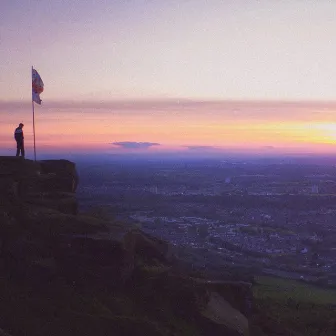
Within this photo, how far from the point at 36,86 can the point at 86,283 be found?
42.2ft

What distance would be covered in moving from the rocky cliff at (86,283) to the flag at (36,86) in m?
4.91

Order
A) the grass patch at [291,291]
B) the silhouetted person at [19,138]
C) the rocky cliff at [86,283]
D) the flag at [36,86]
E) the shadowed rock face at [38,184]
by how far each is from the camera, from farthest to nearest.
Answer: the grass patch at [291,291] < the flag at [36,86] < the silhouetted person at [19,138] < the shadowed rock face at [38,184] < the rocky cliff at [86,283]

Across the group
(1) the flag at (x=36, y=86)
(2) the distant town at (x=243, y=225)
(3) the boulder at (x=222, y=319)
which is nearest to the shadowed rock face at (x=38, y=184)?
(1) the flag at (x=36, y=86)

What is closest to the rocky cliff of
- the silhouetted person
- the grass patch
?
the silhouetted person

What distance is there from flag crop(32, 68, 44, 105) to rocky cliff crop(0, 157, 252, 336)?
16.1ft

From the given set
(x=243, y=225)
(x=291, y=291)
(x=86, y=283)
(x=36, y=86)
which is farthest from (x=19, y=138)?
(x=243, y=225)

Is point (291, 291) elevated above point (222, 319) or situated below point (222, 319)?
below

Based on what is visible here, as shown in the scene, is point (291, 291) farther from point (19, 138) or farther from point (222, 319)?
point (19, 138)

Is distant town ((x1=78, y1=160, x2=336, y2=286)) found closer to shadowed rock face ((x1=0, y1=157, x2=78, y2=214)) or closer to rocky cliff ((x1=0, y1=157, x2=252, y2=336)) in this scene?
shadowed rock face ((x1=0, y1=157, x2=78, y2=214))

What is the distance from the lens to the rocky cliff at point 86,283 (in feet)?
53.0

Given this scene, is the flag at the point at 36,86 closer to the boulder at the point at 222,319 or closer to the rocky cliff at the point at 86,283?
the rocky cliff at the point at 86,283

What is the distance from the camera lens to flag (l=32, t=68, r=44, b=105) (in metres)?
26.3

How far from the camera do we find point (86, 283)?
18.4 metres

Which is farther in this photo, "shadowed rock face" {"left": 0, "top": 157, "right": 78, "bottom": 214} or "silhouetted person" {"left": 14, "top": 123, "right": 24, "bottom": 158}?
"silhouetted person" {"left": 14, "top": 123, "right": 24, "bottom": 158}
